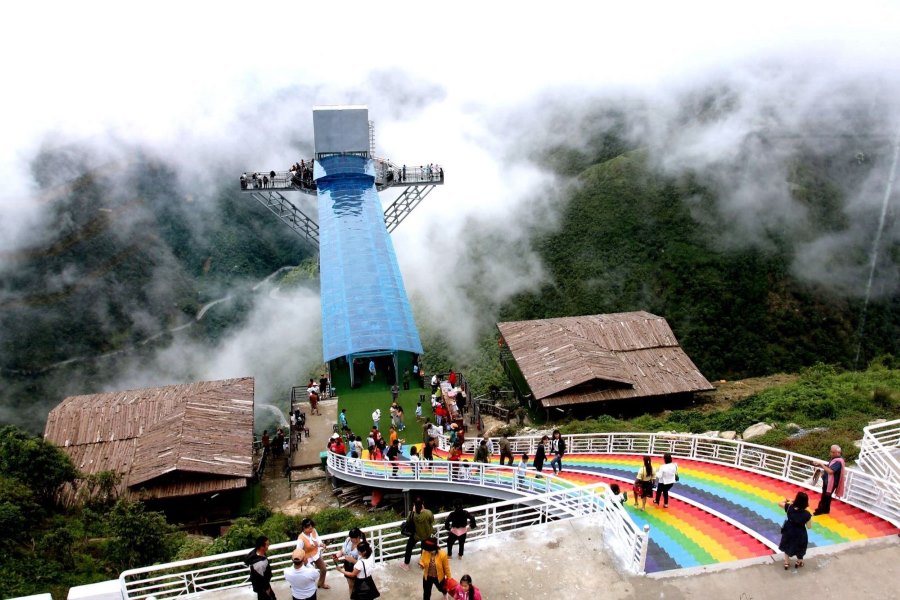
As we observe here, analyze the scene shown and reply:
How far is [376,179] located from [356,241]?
10.3 metres

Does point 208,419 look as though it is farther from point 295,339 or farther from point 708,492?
point 295,339

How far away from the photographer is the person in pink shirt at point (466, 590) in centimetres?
968

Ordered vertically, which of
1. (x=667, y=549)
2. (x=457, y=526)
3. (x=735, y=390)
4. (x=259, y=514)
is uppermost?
(x=735, y=390)

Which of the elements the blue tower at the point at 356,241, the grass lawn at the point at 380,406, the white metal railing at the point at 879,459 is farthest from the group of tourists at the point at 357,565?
the blue tower at the point at 356,241

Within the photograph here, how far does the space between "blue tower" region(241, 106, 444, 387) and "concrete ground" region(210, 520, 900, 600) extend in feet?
51.4

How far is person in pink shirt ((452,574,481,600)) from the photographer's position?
9.68 meters

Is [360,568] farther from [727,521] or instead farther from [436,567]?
[727,521]

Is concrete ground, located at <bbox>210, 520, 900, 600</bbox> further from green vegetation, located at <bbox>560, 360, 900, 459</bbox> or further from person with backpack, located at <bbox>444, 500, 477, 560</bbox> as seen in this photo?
green vegetation, located at <bbox>560, 360, 900, 459</bbox>

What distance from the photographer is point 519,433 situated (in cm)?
2556

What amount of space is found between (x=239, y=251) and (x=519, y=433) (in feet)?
155

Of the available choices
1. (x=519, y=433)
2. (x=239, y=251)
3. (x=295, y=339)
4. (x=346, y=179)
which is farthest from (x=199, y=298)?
(x=519, y=433)

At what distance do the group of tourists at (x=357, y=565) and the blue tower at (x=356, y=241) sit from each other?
16.0 m

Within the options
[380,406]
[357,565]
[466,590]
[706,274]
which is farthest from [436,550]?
[706,274]

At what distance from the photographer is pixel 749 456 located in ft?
60.6
